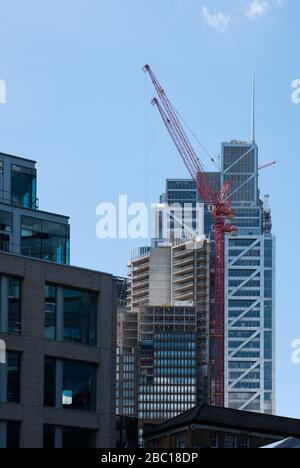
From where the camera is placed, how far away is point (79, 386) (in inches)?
2879

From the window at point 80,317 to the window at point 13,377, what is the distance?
155 inches

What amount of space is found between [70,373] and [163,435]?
5600 cm

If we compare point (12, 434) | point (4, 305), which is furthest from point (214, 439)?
point (4, 305)

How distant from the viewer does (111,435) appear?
7394cm

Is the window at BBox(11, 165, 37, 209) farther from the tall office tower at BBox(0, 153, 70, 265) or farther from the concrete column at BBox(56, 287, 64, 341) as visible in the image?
the concrete column at BBox(56, 287, 64, 341)

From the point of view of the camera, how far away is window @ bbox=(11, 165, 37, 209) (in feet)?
281

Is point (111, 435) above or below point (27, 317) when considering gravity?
below

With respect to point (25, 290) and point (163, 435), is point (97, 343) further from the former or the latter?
point (163, 435)

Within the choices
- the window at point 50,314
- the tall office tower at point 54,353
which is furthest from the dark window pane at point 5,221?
the window at point 50,314

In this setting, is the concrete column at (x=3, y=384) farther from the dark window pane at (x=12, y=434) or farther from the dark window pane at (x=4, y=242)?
the dark window pane at (x=4, y=242)

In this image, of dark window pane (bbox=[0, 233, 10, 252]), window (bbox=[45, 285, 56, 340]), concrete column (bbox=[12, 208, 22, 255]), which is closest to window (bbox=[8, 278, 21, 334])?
window (bbox=[45, 285, 56, 340])

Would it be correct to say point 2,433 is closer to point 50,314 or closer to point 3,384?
point 3,384
